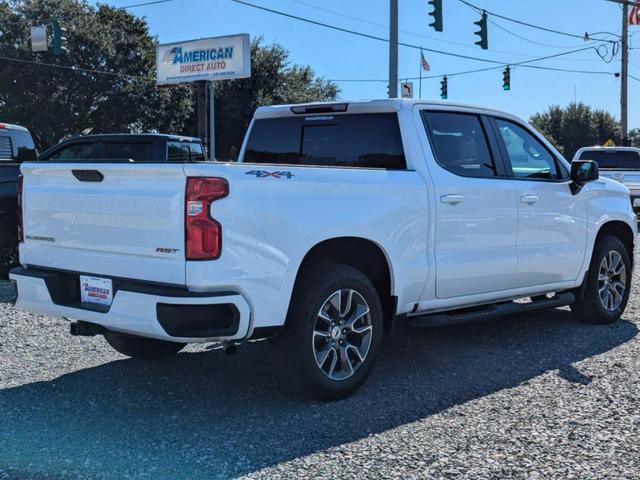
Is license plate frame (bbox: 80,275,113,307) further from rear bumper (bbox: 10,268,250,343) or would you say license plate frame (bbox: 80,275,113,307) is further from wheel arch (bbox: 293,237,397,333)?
wheel arch (bbox: 293,237,397,333)

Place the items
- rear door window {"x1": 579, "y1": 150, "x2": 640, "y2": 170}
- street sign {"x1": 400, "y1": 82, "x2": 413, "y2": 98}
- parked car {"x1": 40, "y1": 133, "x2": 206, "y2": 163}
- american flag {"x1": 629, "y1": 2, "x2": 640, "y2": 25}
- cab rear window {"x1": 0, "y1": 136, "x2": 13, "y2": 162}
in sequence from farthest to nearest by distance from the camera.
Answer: american flag {"x1": 629, "y1": 2, "x2": 640, "y2": 25}
street sign {"x1": 400, "y1": 82, "x2": 413, "y2": 98}
rear door window {"x1": 579, "y1": 150, "x2": 640, "y2": 170}
cab rear window {"x1": 0, "y1": 136, "x2": 13, "y2": 162}
parked car {"x1": 40, "y1": 133, "x2": 206, "y2": 163}

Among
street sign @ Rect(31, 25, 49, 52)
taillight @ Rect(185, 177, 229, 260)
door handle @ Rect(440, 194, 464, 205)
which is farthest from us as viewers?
street sign @ Rect(31, 25, 49, 52)

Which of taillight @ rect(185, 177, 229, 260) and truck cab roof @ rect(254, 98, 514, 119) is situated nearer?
taillight @ rect(185, 177, 229, 260)

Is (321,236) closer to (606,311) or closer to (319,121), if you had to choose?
(319,121)

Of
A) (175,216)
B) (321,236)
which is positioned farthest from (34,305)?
(321,236)

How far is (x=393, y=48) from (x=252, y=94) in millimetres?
25021

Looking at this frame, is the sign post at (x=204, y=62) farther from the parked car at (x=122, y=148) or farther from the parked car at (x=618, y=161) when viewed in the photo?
the parked car at (x=122, y=148)

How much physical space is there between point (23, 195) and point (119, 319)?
1.36 metres

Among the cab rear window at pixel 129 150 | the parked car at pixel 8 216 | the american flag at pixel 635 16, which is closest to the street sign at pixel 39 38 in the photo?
the parked car at pixel 8 216

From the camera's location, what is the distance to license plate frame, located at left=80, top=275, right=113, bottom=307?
4.43 meters

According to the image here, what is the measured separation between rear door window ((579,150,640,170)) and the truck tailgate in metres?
16.0

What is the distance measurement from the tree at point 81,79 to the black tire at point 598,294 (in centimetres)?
3098

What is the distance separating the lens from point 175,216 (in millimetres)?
4078

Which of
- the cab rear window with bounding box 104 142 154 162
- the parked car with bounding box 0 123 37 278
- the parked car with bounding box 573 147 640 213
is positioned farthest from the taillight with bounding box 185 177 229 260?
the parked car with bounding box 573 147 640 213
